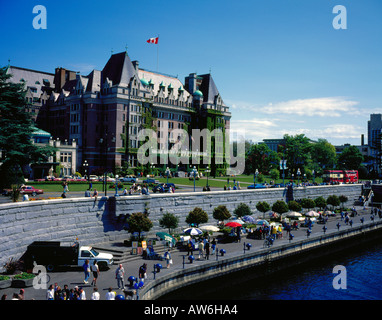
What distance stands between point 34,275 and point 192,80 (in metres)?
93.8

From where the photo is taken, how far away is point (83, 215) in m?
35.2

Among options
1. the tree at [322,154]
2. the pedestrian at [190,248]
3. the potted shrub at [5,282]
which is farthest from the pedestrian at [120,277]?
the tree at [322,154]

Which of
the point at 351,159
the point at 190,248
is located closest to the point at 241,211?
the point at 190,248

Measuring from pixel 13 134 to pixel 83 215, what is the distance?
10.3 metres

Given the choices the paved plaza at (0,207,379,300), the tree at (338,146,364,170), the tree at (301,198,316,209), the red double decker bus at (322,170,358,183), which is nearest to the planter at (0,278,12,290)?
the paved plaza at (0,207,379,300)

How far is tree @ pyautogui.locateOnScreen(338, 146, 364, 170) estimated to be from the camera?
152m

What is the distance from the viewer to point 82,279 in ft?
86.2

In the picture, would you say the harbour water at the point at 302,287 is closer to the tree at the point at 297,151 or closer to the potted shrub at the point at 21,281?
the potted shrub at the point at 21,281

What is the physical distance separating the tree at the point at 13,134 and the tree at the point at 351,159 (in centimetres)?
13733

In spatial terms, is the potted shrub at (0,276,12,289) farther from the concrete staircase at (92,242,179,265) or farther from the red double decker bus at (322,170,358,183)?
the red double decker bus at (322,170,358,183)

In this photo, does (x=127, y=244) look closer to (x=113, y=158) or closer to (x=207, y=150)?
(x=113, y=158)
